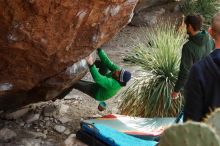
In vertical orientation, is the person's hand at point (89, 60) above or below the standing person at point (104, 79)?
above

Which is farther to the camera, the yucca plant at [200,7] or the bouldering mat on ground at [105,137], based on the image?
the yucca plant at [200,7]

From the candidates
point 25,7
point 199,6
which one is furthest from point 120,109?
point 199,6

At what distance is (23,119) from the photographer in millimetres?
7543

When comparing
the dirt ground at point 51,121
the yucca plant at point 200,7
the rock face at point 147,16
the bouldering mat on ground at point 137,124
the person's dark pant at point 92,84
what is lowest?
the dirt ground at point 51,121

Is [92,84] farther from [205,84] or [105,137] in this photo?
[205,84]

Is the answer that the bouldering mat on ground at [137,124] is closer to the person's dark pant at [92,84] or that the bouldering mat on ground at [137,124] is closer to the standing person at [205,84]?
the person's dark pant at [92,84]

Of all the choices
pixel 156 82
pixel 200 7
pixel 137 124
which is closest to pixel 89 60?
pixel 137 124

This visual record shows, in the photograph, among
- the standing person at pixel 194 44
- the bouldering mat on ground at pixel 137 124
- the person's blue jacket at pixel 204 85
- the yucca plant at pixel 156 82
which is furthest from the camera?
the yucca plant at pixel 156 82

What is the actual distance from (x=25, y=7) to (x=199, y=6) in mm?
11312

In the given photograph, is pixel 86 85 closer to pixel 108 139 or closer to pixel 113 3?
pixel 108 139

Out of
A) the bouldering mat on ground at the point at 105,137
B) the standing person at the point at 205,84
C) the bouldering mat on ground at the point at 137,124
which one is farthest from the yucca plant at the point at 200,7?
the standing person at the point at 205,84

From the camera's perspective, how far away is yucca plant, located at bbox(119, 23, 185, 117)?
25.5 ft

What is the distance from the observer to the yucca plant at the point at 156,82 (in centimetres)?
776

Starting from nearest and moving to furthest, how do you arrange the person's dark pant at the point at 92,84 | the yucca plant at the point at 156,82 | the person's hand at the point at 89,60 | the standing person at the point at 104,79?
the standing person at the point at 104,79 → the person's hand at the point at 89,60 → the person's dark pant at the point at 92,84 → the yucca plant at the point at 156,82
